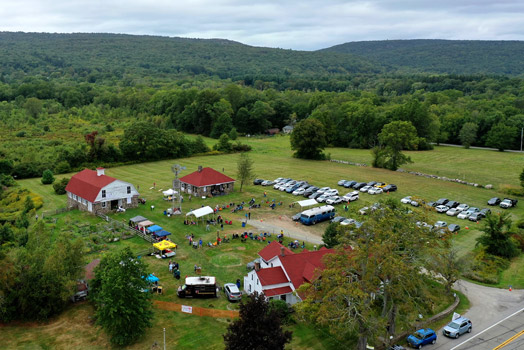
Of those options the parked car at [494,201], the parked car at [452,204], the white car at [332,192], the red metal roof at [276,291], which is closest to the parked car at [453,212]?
the parked car at [452,204]

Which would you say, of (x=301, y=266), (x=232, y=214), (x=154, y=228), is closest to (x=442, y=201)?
(x=232, y=214)

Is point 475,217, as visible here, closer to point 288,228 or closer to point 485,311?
point 288,228

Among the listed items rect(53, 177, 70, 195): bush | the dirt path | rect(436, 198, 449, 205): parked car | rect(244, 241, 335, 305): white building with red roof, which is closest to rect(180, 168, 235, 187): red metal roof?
the dirt path

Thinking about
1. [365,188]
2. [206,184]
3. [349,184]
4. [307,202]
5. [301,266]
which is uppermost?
[301,266]

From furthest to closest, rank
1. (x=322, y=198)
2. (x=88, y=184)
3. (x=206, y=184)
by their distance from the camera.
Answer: (x=206, y=184) → (x=322, y=198) → (x=88, y=184)

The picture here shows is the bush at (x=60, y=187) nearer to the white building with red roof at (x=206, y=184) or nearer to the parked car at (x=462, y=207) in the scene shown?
the white building with red roof at (x=206, y=184)

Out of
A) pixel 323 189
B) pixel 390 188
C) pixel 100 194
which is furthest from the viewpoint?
pixel 390 188

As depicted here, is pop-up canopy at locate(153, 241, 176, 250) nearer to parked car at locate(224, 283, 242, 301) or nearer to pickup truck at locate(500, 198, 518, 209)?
parked car at locate(224, 283, 242, 301)
